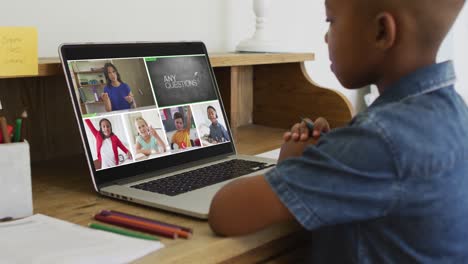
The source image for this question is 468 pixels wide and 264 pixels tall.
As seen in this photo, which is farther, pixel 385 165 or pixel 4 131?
pixel 4 131

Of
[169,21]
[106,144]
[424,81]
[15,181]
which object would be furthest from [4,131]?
[169,21]

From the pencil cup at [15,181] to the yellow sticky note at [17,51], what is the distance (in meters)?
0.15

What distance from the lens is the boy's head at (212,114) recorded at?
1134mm

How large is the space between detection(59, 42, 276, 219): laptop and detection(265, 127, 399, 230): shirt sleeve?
0.53ft

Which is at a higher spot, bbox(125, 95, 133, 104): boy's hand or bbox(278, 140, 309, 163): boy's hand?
bbox(125, 95, 133, 104): boy's hand

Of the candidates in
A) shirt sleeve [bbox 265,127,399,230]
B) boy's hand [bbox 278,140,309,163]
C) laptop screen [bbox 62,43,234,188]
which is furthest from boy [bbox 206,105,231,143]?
shirt sleeve [bbox 265,127,399,230]

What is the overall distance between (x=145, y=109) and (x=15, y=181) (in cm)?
31

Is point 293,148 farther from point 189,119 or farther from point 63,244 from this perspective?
point 63,244

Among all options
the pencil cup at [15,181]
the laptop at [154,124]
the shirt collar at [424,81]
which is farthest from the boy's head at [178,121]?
the shirt collar at [424,81]

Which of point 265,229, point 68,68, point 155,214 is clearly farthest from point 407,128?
point 68,68

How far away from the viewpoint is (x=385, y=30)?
67cm

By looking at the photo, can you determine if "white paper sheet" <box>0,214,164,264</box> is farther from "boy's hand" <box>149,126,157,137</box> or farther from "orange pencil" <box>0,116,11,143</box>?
"boy's hand" <box>149,126,157,137</box>

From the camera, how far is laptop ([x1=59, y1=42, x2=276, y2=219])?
88 cm

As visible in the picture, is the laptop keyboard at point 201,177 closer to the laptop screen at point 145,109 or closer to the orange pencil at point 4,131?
the laptop screen at point 145,109
